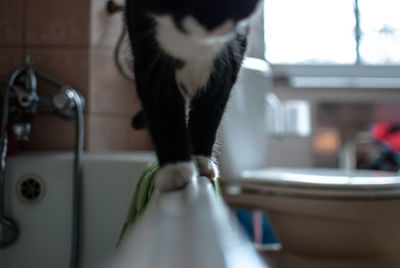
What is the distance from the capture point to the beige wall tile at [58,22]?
3.69 feet

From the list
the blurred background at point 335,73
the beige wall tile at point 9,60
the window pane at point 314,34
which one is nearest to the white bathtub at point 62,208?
the beige wall tile at point 9,60

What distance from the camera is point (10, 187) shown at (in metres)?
0.86

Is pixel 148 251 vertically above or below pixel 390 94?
below

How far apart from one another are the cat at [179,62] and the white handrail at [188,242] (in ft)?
0.37

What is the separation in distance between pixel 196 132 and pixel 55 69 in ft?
2.60

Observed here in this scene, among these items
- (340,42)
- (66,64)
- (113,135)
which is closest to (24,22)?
(66,64)

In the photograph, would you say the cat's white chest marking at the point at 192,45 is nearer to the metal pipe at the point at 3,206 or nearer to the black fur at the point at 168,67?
the black fur at the point at 168,67

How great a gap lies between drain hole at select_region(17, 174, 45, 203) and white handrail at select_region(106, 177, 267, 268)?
671mm

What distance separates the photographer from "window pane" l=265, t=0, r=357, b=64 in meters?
2.00

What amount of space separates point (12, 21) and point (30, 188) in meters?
0.57

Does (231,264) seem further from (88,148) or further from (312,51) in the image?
(312,51)

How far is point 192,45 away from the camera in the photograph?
39cm

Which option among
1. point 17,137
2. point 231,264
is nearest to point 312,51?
point 17,137

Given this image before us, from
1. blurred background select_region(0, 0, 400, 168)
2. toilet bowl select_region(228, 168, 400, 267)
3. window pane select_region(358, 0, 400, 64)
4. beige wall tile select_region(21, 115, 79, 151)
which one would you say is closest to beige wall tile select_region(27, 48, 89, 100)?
beige wall tile select_region(21, 115, 79, 151)
